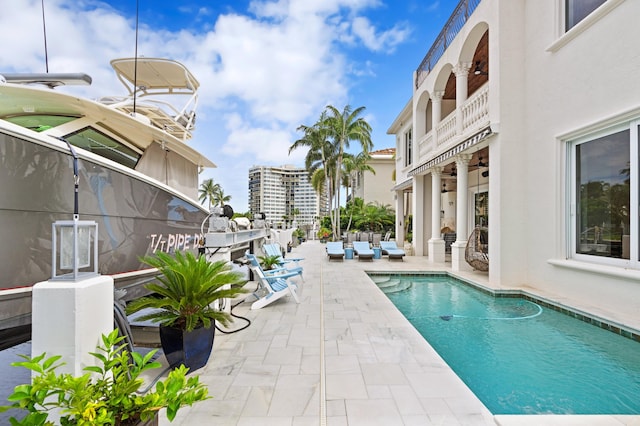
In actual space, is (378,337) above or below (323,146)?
below

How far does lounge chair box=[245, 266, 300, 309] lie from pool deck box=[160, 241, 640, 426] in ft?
1.73

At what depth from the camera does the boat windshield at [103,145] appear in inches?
185

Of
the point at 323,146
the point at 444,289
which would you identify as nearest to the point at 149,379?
the point at 444,289

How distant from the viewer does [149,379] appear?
3.27 m

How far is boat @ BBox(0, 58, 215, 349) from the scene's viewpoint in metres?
2.87

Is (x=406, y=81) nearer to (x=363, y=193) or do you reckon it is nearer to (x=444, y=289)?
(x=444, y=289)

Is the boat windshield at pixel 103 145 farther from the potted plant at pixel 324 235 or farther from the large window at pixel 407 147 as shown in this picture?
the potted plant at pixel 324 235

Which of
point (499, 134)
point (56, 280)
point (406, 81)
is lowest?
point (56, 280)

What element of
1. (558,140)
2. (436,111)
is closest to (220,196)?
(436,111)

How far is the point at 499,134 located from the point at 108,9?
27.7ft

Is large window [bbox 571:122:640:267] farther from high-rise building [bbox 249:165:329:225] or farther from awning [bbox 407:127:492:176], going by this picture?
high-rise building [bbox 249:165:329:225]

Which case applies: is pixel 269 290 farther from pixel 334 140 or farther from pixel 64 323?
pixel 334 140

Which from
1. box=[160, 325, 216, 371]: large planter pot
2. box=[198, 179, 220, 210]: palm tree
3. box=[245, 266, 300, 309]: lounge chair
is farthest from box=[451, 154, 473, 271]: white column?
box=[198, 179, 220, 210]: palm tree

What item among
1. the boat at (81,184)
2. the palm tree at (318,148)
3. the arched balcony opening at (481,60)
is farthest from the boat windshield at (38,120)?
the palm tree at (318,148)
